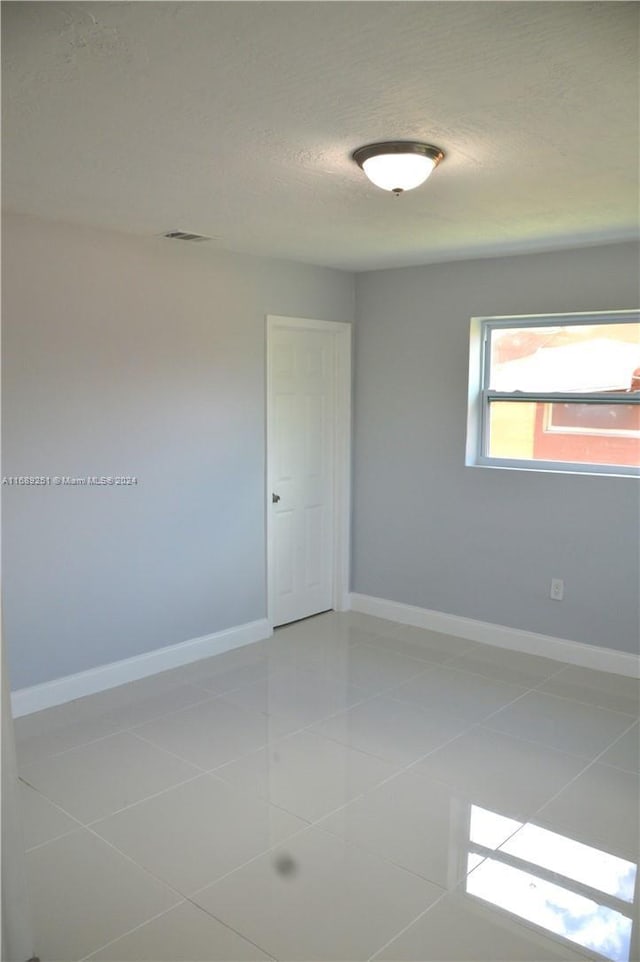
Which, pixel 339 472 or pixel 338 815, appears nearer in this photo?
pixel 338 815

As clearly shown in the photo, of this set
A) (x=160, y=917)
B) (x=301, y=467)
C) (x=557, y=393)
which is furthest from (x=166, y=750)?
(x=557, y=393)

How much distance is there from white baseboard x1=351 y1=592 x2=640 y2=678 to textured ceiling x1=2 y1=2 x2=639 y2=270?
7.91 feet

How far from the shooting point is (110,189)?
2928 mm

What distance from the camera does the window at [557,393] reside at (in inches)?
167

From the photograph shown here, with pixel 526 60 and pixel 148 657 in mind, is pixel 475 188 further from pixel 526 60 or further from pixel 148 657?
pixel 148 657

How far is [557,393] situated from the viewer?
4457mm

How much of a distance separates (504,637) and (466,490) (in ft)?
3.20

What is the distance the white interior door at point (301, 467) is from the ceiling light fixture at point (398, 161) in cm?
228

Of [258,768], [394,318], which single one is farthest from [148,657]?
[394,318]

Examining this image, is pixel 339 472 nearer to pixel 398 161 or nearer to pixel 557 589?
pixel 557 589

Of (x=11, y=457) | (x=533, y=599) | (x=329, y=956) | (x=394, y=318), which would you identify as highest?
(x=394, y=318)

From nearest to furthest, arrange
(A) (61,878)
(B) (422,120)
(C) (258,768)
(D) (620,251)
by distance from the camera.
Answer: (B) (422,120), (A) (61,878), (C) (258,768), (D) (620,251)

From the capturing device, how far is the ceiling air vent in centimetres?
380

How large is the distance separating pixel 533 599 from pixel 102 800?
279 centimetres
